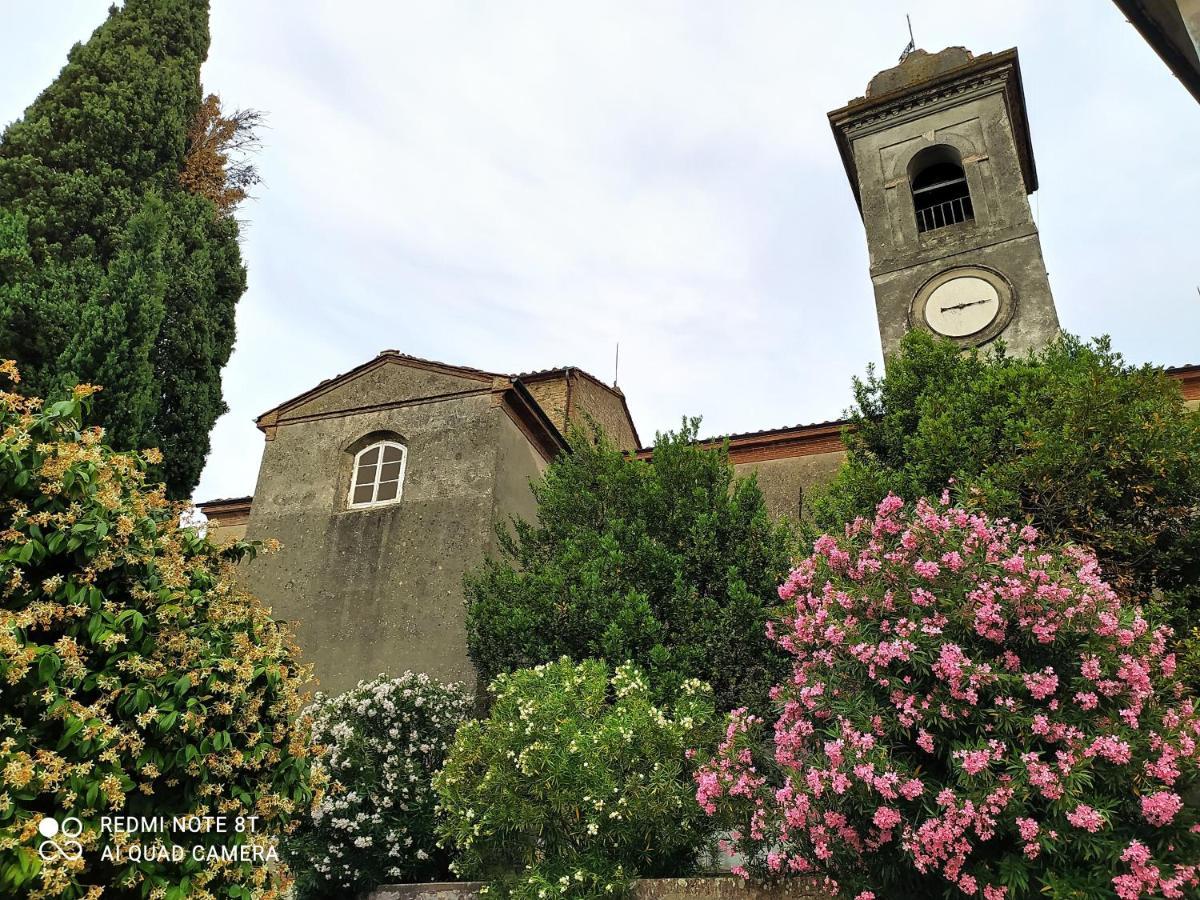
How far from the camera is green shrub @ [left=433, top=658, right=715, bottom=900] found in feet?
24.0

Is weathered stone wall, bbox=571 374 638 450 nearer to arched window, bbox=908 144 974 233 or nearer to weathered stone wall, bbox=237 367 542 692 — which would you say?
weathered stone wall, bbox=237 367 542 692

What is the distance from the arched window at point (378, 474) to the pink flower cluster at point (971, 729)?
822 centimetres

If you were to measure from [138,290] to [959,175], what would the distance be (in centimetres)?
1633

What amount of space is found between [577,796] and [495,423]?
7181mm

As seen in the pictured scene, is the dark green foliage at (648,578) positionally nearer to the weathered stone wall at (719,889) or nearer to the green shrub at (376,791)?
the green shrub at (376,791)

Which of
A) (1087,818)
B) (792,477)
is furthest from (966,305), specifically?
(1087,818)

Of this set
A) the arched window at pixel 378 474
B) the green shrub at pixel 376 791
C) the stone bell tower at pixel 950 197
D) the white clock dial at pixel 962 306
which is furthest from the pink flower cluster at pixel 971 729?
the stone bell tower at pixel 950 197

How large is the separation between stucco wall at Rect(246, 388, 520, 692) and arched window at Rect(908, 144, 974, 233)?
1047 centimetres

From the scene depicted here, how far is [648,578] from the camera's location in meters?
10.3

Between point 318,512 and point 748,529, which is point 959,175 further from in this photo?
point 318,512

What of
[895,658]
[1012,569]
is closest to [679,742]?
[895,658]

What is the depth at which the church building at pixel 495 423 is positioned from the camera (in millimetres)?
12328

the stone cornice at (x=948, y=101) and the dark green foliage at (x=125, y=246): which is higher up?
the stone cornice at (x=948, y=101)

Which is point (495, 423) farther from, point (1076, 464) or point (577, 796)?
point (1076, 464)
